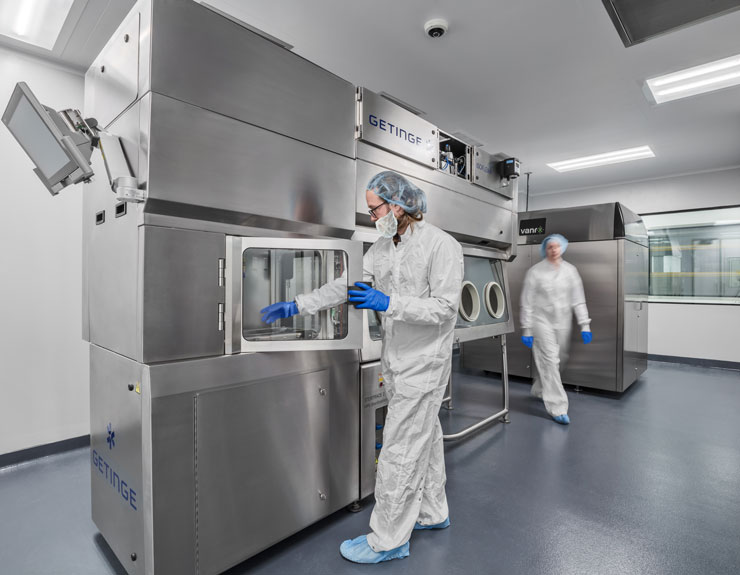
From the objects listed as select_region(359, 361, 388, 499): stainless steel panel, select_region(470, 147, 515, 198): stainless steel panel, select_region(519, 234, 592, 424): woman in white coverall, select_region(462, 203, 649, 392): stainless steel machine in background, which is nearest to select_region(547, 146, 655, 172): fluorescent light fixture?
select_region(462, 203, 649, 392): stainless steel machine in background

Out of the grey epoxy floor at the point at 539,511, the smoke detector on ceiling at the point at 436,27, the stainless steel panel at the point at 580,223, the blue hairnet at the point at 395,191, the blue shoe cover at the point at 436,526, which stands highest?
the smoke detector on ceiling at the point at 436,27

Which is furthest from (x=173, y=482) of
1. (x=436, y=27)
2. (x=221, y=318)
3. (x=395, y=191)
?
(x=436, y=27)

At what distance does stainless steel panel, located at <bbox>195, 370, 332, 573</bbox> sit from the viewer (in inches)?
57.7

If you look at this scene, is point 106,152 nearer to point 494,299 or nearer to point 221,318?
point 221,318

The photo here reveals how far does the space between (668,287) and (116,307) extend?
681 cm

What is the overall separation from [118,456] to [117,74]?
4.73ft

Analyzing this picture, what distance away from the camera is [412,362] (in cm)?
173

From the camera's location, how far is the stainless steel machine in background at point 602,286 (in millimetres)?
4172

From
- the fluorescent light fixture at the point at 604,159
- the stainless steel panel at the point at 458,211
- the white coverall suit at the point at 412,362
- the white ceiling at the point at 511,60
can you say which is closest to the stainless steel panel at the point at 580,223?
the white ceiling at the point at 511,60

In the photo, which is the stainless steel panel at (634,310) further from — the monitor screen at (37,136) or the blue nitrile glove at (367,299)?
the monitor screen at (37,136)

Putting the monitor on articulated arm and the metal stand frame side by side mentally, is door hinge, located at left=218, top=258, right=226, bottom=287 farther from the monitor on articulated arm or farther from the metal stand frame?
the metal stand frame

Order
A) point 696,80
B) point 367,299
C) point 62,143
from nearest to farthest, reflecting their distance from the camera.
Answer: point 62,143
point 367,299
point 696,80

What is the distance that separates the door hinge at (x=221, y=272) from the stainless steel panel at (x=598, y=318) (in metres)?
4.02

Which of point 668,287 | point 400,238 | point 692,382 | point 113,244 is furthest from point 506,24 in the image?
point 668,287
